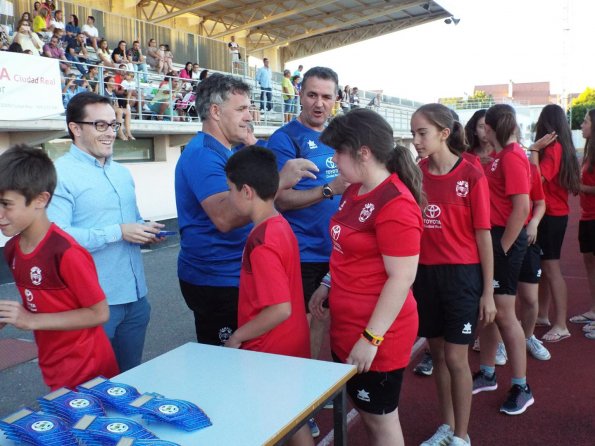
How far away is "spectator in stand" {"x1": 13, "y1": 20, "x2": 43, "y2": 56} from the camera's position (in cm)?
1029

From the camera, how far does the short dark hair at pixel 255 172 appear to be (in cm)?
230

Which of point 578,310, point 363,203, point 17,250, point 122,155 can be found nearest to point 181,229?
point 17,250

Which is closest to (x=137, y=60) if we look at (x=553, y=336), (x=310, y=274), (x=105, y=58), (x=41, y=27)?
(x=105, y=58)

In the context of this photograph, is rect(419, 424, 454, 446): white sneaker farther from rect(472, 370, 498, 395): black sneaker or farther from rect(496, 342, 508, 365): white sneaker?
rect(496, 342, 508, 365): white sneaker

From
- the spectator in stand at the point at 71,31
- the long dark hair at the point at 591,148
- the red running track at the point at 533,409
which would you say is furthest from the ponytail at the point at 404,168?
the spectator in stand at the point at 71,31

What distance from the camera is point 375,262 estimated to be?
221 centimetres

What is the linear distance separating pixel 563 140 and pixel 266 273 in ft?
11.7

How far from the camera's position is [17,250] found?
221 centimetres

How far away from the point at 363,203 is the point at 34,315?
1.29 meters

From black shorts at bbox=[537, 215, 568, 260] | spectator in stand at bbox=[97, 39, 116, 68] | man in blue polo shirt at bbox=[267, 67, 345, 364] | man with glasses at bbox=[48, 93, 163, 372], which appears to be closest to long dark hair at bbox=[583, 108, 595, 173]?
black shorts at bbox=[537, 215, 568, 260]

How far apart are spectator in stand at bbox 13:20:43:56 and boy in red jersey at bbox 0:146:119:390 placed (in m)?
9.46

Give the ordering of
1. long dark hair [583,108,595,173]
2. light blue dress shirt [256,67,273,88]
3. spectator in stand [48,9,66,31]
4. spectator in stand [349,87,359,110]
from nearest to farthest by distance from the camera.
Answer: long dark hair [583,108,595,173] < spectator in stand [48,9,66,31] < light blue dress shirt [256,67,273,88] < spectator in stand [349,87,359,110]

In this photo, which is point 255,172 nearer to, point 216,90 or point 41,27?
point 216,90

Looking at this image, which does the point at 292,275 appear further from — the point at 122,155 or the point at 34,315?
the point at 122,155
